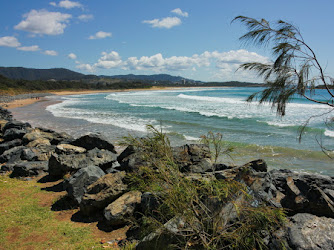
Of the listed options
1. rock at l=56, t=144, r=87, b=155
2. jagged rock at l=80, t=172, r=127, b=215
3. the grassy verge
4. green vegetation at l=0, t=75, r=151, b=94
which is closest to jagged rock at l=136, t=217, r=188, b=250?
the grassy verge

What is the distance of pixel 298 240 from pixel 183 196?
5.16 ft

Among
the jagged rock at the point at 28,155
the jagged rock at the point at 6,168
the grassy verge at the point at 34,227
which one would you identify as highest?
the jagged rock at the point at 28,155

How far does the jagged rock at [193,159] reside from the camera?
6441 millimetres

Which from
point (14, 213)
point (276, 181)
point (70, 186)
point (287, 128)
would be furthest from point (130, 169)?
point (287, 128)

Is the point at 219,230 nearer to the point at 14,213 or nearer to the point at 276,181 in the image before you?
the point at 276,181

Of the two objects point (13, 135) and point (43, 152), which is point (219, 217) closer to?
point (43, 152)

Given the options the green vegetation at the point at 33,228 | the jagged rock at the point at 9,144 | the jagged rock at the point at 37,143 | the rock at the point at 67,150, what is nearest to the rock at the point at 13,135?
the jagged rock at the point at 9,144

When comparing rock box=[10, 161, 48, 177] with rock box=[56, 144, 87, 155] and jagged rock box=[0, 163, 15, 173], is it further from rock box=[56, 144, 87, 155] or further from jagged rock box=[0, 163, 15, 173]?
rock box=[56, 144, 87, 155]

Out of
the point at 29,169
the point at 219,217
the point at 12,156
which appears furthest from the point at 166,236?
the point at 12,156

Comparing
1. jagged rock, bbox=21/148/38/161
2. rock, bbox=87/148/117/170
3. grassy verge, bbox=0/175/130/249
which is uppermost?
rock, bbox=87/148/117/170

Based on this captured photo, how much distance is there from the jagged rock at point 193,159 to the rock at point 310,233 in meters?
2.84

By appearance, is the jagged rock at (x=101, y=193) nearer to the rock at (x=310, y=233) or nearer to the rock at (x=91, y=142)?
the rock at (x=310, y=233)

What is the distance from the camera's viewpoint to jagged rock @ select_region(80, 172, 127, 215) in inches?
235

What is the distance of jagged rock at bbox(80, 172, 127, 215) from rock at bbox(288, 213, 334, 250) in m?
3.66
